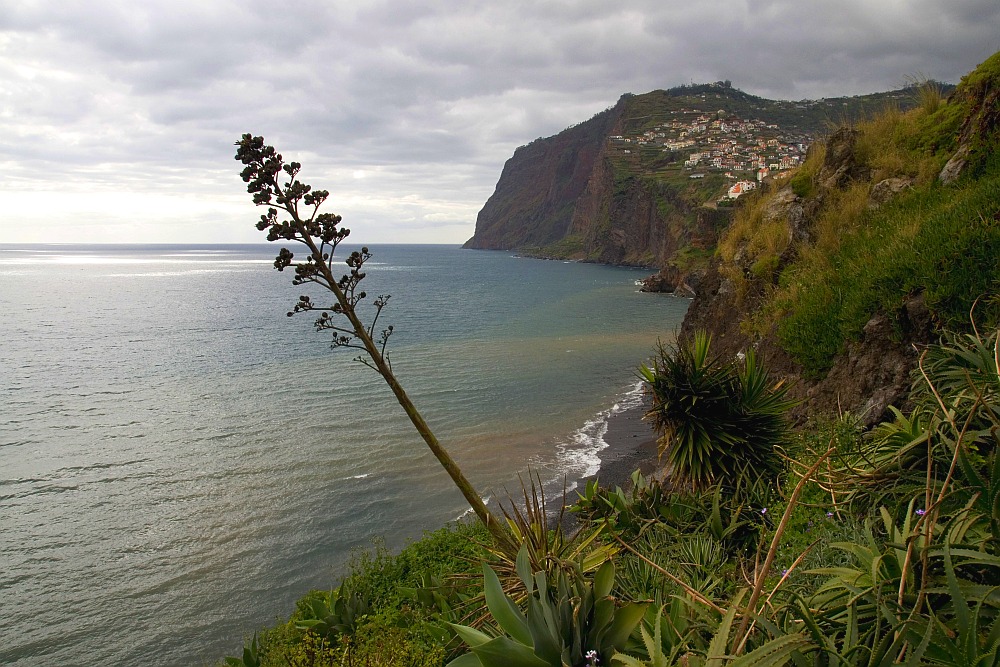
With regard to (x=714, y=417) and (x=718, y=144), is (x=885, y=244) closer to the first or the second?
(x=714, y=417)

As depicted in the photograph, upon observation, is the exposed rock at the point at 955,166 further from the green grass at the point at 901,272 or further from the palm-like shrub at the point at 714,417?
the palm-like shrub at the point at 714,417

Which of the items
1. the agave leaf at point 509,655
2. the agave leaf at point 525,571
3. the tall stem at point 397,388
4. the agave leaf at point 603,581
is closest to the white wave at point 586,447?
the tall stem at point 397,388

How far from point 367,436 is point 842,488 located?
51.9 feet

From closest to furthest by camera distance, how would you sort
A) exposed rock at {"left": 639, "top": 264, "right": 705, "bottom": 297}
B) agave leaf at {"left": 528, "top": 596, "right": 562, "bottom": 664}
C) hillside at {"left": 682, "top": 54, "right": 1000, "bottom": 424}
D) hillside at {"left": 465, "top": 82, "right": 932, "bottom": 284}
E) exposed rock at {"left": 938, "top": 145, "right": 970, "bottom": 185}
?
1. agave leaf at {"left": 528, "top": 596, "right": 562, "bottom": 664}
2. hillside at {"left": 682, "top": 54, "right": 1000, "bottom": 424}
3. exposed rock at {"left": 938, "top": 145, "right": 970, "bottom": 185}
4. exposed rock at {"left": 639, "top": 264, "right": 705, "bottom": 297}
5. hillside at {"left": 465, "top": 82, "right": 932, "bottom": 284}

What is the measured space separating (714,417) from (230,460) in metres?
14.4

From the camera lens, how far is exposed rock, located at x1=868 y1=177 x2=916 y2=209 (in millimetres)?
10078

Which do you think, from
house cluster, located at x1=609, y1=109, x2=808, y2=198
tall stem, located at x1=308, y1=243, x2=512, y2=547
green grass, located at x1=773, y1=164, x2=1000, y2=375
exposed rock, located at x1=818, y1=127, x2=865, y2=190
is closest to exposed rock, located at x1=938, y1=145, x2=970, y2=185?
green grass, located at x1=773, y1=164, x2=1000, y2=375

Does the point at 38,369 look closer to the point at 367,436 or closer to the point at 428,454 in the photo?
the point at 367,436

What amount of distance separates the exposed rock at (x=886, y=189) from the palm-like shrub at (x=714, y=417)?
5221mm

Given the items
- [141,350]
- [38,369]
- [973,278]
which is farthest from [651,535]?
[141,350]

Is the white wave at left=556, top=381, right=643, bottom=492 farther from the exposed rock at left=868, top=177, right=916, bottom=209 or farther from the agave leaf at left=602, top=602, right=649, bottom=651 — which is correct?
the agave leaf at left=602, top=602, right=649, bottom=651

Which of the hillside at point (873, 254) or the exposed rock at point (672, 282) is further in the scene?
the exposed rock at point (672, 282)

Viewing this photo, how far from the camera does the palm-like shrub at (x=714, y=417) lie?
22.0 ft

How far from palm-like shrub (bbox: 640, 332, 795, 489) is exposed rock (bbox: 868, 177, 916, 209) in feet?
17.1
